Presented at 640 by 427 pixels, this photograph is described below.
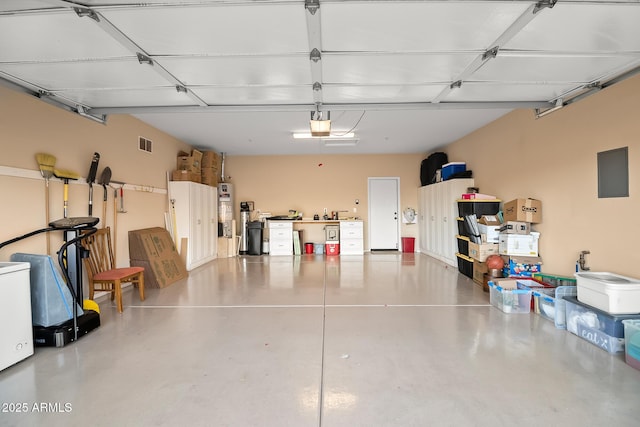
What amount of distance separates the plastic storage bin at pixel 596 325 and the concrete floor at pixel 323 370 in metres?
0.08

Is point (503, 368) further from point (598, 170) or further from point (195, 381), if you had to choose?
point (598, 170)

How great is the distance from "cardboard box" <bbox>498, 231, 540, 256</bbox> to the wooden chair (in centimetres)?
485

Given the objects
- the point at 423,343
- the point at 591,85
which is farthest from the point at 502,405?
the point at 591,85

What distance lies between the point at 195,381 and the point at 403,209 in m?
6.57

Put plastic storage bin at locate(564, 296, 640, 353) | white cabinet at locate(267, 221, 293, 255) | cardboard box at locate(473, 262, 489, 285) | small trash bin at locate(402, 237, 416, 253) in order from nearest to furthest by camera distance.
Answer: plastic storage bin at locate(564, 296, 640, 353), cardboard box at locate(473, 262, 489, 285), white cabinet at locate(267, 221, 293, 255), small trash bin at locate(402, 237, 416, 253)

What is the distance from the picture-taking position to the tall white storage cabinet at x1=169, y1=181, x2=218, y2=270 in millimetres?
5352

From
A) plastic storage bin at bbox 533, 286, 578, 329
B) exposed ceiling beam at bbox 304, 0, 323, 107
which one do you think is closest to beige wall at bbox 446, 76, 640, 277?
plastic storage bin at bbox 533, 286, 578, 329

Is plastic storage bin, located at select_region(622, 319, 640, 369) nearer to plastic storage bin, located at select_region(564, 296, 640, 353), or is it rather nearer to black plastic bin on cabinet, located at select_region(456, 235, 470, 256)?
plastic storage bin, located at select_region(564, 296, 640, 353)

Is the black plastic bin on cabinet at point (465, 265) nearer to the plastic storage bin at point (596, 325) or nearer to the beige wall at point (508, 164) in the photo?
the beige wall at point (508, 164)

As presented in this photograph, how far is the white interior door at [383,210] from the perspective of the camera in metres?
7.64

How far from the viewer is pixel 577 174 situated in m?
3.26

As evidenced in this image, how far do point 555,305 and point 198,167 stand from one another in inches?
241

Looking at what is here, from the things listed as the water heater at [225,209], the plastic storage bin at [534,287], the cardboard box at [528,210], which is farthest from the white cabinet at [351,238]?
the plastic storage bin at [534,287]

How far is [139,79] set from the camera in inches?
104
